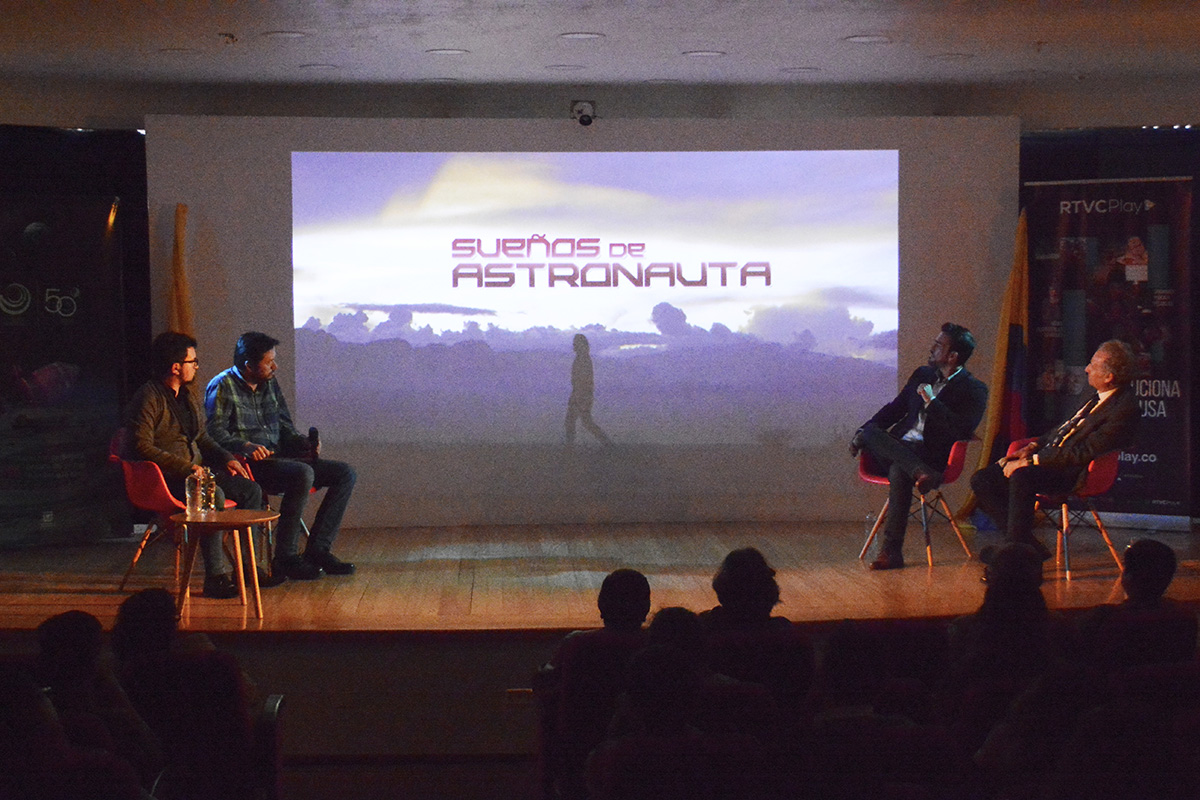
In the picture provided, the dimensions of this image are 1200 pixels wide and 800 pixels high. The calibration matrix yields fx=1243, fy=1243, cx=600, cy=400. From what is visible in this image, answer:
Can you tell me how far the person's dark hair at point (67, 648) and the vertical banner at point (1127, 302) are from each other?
628 centimetres

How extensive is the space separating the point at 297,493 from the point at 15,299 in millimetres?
2397

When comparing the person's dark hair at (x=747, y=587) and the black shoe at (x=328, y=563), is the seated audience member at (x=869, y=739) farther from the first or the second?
the black shoe at (x=328, y=563)

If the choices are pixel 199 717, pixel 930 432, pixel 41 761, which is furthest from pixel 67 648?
pixel 930 432

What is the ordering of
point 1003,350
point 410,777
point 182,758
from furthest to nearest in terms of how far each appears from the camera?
point 1003,350 < point 410,777 < point 182,758

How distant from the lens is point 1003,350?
7.64m

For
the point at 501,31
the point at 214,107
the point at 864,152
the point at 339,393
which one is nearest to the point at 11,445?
the point at 339,393

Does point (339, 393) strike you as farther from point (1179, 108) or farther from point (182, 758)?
point (1179, 108)

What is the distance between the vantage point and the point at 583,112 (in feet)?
25.7

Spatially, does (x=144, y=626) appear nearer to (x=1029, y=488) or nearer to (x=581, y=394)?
(x=1029, y=488)

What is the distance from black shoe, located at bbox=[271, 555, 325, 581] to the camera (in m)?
6.11

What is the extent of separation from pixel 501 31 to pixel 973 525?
406cm

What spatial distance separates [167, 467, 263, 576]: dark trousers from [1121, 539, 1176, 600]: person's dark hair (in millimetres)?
3987

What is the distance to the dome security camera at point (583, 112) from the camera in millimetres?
7785

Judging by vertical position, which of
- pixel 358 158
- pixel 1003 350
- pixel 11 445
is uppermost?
pixel 358 158
